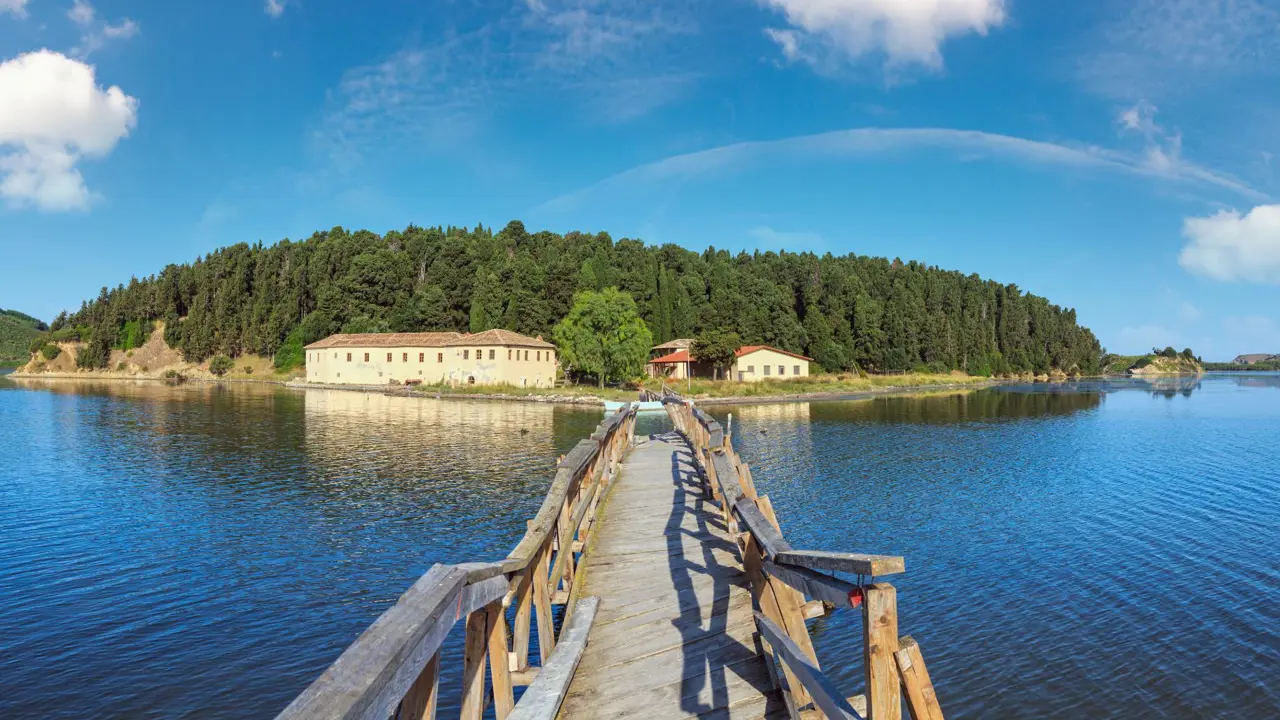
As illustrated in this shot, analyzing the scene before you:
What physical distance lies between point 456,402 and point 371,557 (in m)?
50.0

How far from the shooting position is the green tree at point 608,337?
72.1 meters

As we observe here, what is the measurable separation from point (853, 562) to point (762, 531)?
2.19 meters

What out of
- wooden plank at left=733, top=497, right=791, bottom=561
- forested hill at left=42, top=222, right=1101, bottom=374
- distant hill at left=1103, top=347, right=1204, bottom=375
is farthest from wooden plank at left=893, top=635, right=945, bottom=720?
distant hill at left=1103, top=347, right=1204, bottom=375

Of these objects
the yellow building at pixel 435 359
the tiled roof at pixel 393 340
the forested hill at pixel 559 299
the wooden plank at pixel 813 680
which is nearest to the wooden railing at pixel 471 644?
the wooden plank at pixel 813 680

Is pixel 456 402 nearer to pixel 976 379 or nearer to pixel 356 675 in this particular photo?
pixel 356 675

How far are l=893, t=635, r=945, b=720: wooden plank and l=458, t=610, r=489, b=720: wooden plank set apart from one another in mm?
2619

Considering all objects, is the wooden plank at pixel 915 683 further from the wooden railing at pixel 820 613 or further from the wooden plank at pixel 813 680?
the wooden plank at pixel 813 680

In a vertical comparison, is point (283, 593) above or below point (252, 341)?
below

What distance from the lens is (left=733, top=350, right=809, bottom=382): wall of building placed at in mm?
82375

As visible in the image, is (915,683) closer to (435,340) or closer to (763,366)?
(763,366)

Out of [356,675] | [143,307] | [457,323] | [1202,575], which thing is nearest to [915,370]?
[457,323]

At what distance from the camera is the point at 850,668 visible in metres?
10.1

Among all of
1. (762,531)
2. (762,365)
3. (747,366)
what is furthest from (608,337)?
(762,531)

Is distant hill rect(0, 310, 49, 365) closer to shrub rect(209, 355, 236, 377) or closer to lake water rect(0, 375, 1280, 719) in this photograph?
shrub rect(209, 355, 236, 377)
